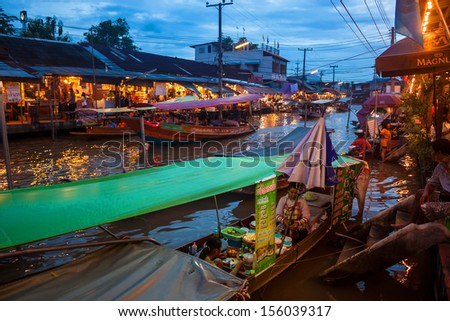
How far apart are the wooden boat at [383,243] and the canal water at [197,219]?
387 mm

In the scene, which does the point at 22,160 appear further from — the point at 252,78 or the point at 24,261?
the point at 252,78

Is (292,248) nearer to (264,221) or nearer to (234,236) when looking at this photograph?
(234,236)

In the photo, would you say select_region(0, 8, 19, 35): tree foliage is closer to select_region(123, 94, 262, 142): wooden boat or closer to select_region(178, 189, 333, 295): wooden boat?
select_region(123, 94, 262, 142): wooden boat

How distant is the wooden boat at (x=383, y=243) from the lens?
511 cm

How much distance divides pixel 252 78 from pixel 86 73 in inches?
1089

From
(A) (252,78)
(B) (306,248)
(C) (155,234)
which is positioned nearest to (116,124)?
(C) (155,234)

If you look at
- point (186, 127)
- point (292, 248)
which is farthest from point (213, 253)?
point (186, 127)

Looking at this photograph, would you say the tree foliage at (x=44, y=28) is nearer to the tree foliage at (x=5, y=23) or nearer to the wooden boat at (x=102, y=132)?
the tree foliage at (x=5, y=23)

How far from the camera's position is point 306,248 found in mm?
7090

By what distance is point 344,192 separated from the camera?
26.6 feet

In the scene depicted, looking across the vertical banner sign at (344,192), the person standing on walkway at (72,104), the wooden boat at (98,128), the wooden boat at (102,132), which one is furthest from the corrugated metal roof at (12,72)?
the vertical banner sign at (344,192)

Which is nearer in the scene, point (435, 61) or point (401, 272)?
point (435, 61)

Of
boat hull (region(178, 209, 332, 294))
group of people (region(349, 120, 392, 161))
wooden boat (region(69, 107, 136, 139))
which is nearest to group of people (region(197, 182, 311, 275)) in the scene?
boat hull (region(178, 209, 332, 294))

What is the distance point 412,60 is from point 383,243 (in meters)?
3.04
